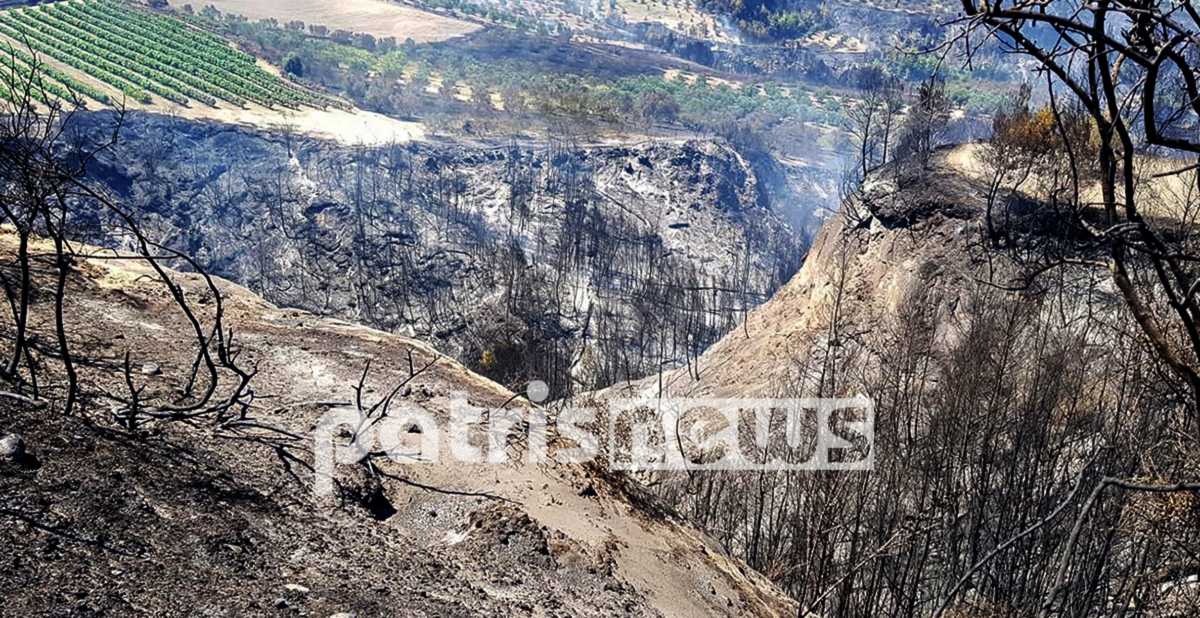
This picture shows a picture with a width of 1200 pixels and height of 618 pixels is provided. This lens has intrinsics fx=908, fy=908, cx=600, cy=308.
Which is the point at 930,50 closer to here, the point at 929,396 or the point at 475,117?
the point at 929,396

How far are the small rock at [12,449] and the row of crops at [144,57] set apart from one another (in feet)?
160

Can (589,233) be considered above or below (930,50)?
below

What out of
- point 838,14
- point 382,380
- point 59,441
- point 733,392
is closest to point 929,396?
point 733,392

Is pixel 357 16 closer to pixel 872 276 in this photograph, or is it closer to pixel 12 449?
pixel 872 276

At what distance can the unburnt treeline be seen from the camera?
49.2 m

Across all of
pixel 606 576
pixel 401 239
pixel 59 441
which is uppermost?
pixel 59 441

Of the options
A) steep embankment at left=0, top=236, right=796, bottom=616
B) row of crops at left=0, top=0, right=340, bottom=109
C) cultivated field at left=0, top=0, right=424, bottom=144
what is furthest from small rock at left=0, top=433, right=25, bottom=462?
row of crops at left=0, top=0, right=340, bottom=109

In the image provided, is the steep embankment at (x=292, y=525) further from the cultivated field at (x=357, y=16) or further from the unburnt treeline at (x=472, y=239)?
the cultivated field at (x=357, y=16)

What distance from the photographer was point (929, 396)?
17.9 m

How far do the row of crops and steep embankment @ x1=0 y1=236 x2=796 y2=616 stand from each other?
46.2 metres

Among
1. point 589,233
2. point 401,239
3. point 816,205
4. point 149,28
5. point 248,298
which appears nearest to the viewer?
point 248,298

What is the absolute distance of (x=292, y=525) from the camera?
5984 millimetres

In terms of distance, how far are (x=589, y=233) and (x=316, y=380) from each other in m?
50.4

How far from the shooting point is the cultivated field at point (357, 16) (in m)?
88.7
